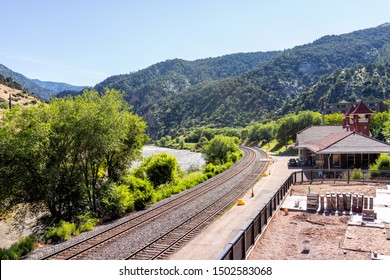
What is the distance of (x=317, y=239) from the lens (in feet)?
49.0

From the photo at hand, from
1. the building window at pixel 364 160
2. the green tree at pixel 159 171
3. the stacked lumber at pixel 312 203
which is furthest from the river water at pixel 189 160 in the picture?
the stacked lumber at pixel 312 203

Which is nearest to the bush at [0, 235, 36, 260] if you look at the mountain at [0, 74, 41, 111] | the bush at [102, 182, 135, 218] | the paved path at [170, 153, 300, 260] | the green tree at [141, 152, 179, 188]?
the bush at [102, 182, 135, 218]

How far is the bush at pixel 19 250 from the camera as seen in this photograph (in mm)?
16000

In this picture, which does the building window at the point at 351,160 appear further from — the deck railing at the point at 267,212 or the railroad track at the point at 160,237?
the railroad track at the point at 160,237

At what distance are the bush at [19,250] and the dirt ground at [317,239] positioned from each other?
11807 mm

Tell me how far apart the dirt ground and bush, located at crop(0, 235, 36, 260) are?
465 inches

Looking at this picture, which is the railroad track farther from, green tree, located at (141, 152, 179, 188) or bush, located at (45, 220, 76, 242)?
green tree, located at (141, 152, 179, 188)

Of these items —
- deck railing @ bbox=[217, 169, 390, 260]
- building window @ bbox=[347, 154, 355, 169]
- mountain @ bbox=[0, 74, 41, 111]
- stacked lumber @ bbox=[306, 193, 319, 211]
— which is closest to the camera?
deck railing @ bbox=[217, 169, 390, 260]

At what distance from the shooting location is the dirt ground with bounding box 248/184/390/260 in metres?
13.0

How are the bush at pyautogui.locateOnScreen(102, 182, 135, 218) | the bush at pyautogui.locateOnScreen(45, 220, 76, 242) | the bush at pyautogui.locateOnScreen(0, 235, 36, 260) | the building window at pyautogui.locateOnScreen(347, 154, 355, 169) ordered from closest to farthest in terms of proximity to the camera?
the bush at pyautogui.locateOnScreen(0, 235, 36, 260), the bush at pyautogui.locateOnScreen(45, 220, 76, 242), the bush at pyautogui.locateOnScreen(102, 182, 135, 218), the building window at pyautogui.locateOnScreen(347, 154, 355, 169)

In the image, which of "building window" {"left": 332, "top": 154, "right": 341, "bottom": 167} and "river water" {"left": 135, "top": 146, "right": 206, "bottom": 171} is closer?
"building window" {"left": 332, "top": 154, "right": 341, "bottom": 167}

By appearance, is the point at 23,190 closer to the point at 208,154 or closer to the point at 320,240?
the point at 320,240

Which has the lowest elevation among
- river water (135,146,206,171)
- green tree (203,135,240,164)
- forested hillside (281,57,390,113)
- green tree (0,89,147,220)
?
river water (135,146,206,171)

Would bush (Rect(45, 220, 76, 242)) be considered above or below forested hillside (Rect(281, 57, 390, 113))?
below
